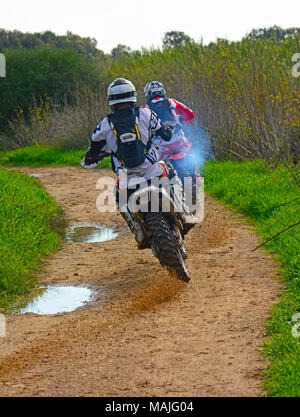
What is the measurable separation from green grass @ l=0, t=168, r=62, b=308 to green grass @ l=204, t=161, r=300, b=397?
8.98ft

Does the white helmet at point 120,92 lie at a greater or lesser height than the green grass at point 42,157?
greater

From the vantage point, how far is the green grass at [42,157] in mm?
18938

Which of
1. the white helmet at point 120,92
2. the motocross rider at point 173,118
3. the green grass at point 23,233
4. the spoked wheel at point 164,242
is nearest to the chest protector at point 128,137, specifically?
the white helmet at point 120,92

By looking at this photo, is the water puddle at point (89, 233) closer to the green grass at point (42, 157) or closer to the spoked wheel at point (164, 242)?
the spoked wheel at point (164, 242)

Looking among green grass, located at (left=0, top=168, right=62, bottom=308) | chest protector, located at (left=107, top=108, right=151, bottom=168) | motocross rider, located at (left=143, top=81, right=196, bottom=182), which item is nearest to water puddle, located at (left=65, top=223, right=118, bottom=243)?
green grass, located at (left=0, top=168, right=62, bottom=308)

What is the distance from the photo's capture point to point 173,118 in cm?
893

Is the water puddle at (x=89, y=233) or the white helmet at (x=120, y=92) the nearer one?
the white helmet at (x=120, y=92)

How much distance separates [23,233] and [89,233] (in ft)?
4.11

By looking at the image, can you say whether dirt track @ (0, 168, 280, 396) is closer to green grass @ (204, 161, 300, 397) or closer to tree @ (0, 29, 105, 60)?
green grass @ (204, 161, 300, 397)

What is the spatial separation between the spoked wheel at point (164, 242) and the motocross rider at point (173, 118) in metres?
2.09

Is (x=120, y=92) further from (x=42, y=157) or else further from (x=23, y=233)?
(x=42, y=157)

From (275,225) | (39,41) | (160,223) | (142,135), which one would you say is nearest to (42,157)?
(275,225)

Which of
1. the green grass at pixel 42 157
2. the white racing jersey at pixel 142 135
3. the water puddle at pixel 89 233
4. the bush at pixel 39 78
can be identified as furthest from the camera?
the bush at pixel 39 78
